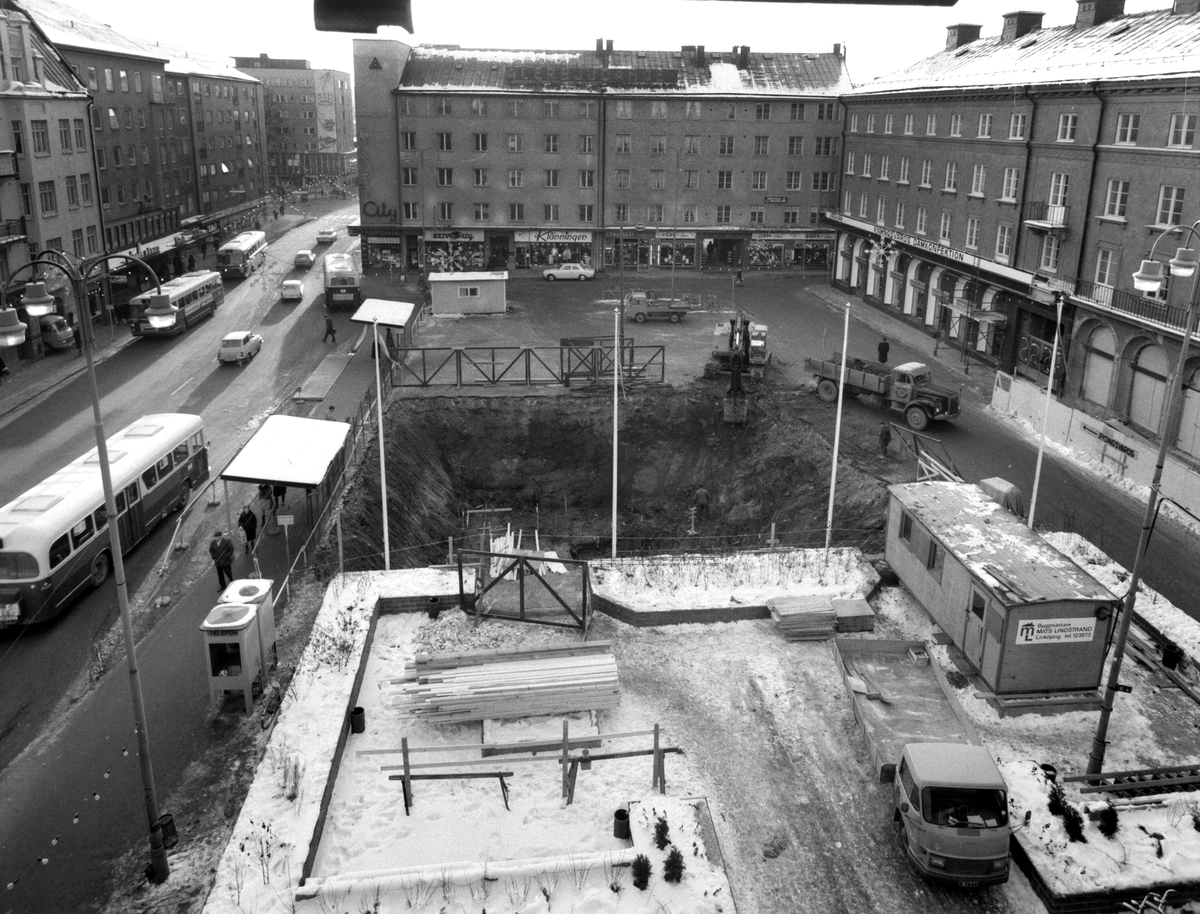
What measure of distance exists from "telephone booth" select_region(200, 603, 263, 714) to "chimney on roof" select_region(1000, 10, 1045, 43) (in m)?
47.5

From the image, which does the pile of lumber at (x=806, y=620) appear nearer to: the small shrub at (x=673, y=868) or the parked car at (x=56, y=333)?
the small shrub at (x=673, y=868)

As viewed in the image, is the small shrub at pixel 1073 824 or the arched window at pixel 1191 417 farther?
the arched window at pixel 1191 417

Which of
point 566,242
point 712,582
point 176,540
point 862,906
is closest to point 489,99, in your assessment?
point 566,242

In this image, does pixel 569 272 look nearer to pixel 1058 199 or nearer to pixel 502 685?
pixel 1058 199

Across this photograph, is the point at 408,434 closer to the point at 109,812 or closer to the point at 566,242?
the point at 109,812

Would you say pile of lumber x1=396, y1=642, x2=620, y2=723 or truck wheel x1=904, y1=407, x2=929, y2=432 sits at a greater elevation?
truck wheel x1=904, y1=407, x2=929, y2=432

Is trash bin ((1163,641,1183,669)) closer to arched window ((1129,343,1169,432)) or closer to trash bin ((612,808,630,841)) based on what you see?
trash bin ((612,808,630,841))

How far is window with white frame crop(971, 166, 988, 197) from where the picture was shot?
43.9 m

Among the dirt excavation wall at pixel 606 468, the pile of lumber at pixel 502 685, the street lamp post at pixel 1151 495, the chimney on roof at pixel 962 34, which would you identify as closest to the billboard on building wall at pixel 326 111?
the chimney on roof at pixel 962 34

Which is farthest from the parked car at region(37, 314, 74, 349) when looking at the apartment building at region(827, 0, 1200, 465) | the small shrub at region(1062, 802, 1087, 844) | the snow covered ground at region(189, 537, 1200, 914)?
the small shrub at region(1062, 802, 1087, 844)

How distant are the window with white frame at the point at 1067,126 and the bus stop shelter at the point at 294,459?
30.3 m

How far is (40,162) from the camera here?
44781 mm

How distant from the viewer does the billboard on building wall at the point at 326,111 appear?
422ft

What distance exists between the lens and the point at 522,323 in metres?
50.2
